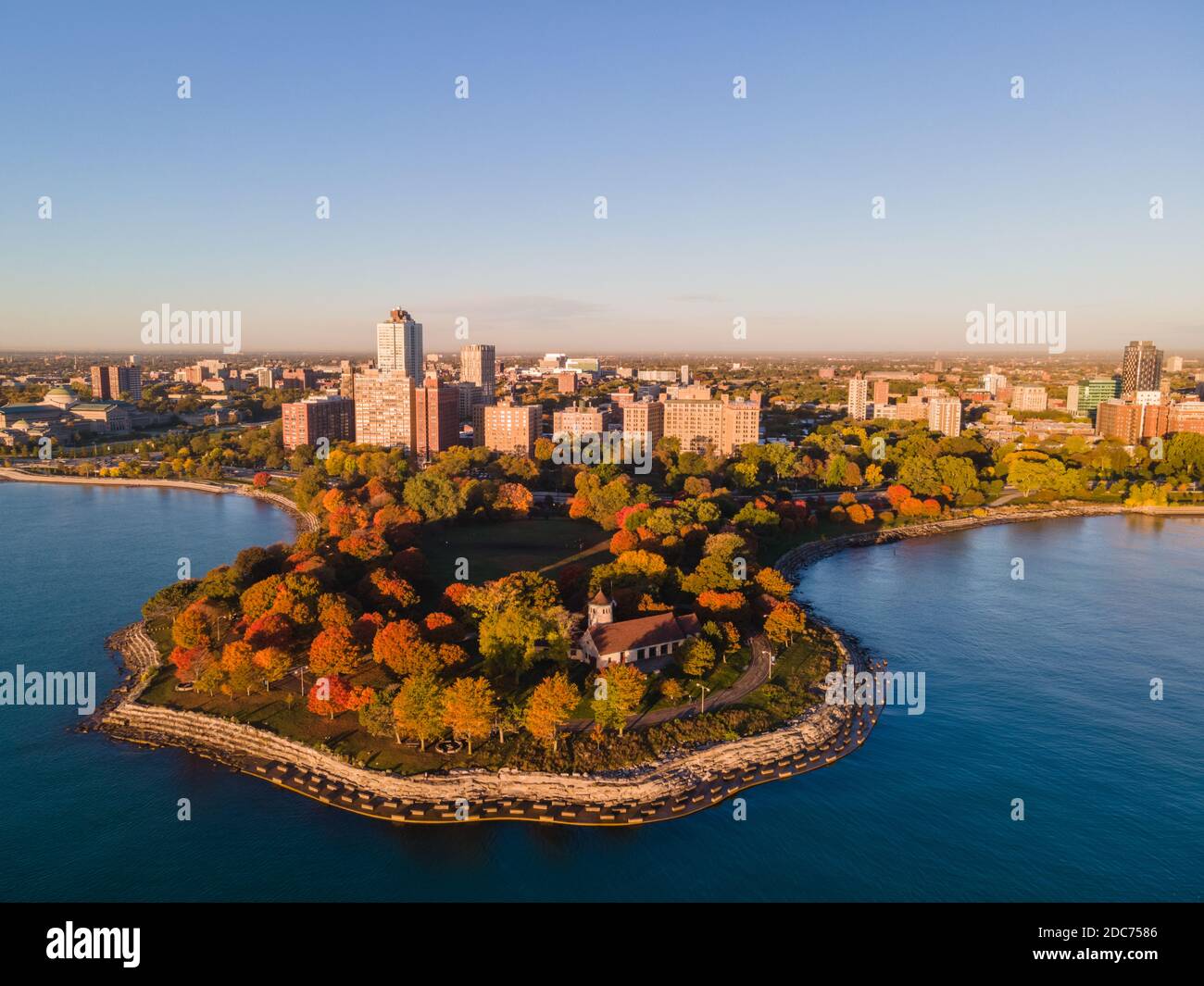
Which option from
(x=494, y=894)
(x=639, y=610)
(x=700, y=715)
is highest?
(x=639, y=610)

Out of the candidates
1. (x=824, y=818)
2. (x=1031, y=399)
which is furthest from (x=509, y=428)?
(x=1031, y=399)

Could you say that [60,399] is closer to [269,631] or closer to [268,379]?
[268,379]

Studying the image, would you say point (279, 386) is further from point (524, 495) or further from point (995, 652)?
point (995, 652)

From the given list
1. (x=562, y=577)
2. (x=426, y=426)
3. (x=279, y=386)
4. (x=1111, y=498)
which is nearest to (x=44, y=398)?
(x=279, y=386)

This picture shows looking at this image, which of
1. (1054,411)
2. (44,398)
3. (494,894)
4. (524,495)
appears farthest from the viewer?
(44,398)

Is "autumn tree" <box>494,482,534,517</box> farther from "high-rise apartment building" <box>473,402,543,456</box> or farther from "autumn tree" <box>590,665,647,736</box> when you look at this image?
"autumn tree" <box>590,665,647,736</box>

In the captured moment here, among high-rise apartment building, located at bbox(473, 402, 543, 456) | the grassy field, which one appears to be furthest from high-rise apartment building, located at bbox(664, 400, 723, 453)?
the grassy field

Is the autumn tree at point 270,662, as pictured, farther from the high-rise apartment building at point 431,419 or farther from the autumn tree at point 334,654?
the high-rise apartment building at point 431,419
